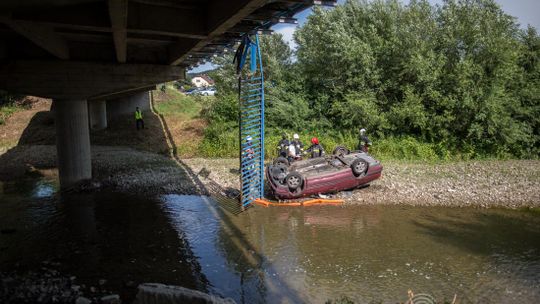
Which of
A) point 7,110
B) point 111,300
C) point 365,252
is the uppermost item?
point 7,110

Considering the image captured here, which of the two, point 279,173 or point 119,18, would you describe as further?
point 279,173

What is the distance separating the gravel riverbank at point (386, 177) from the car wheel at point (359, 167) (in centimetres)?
94

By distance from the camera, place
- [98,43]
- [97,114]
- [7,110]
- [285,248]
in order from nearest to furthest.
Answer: [285,248], [98,43], [97,114], [7,110]

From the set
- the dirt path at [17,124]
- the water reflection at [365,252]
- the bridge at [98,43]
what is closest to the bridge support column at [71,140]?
the bridge at [98,43]

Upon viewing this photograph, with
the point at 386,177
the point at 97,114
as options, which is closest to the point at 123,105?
the point at 97,114

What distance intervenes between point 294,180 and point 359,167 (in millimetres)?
2262

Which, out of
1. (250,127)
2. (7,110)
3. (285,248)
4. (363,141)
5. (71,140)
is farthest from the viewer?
(7,110)

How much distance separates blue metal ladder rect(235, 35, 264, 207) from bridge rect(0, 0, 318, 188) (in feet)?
2.06

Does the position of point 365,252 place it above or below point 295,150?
below

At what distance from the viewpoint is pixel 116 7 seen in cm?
723

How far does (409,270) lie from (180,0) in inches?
304

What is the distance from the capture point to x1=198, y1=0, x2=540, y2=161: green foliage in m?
19.7

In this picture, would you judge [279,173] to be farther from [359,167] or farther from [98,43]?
[98,43]

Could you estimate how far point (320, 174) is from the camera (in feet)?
42.0
